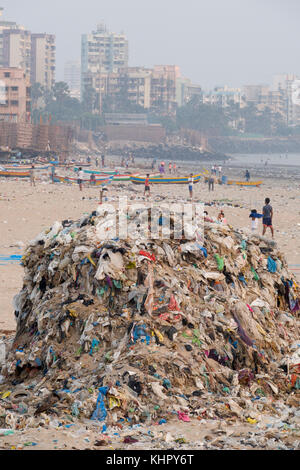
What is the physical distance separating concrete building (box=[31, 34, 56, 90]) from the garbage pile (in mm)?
153684

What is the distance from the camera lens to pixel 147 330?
7.15 m

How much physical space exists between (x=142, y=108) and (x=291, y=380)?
14901 centimetres

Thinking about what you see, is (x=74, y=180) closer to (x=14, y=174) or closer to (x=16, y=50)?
(x=14, y=174)

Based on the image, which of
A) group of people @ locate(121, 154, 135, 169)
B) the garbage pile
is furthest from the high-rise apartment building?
the garbage pile

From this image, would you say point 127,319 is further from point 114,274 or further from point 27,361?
point 27,361

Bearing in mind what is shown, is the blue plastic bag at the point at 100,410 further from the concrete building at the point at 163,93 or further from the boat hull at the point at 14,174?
the concrete building at the point at 163,93

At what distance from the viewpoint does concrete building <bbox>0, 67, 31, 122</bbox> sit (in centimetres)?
7725

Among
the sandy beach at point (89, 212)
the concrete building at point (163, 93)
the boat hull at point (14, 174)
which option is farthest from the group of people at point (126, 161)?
the concrete building at point (163, 93)

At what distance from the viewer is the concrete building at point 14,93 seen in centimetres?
7725

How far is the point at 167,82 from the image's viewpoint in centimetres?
16050

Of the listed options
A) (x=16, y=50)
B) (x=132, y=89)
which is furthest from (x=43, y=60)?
(x=132, y=89)

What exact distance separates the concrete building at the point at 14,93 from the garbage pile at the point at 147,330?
70.1 metres

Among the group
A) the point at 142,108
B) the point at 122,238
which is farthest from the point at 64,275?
the point at 142,108

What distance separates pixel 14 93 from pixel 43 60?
275ft
